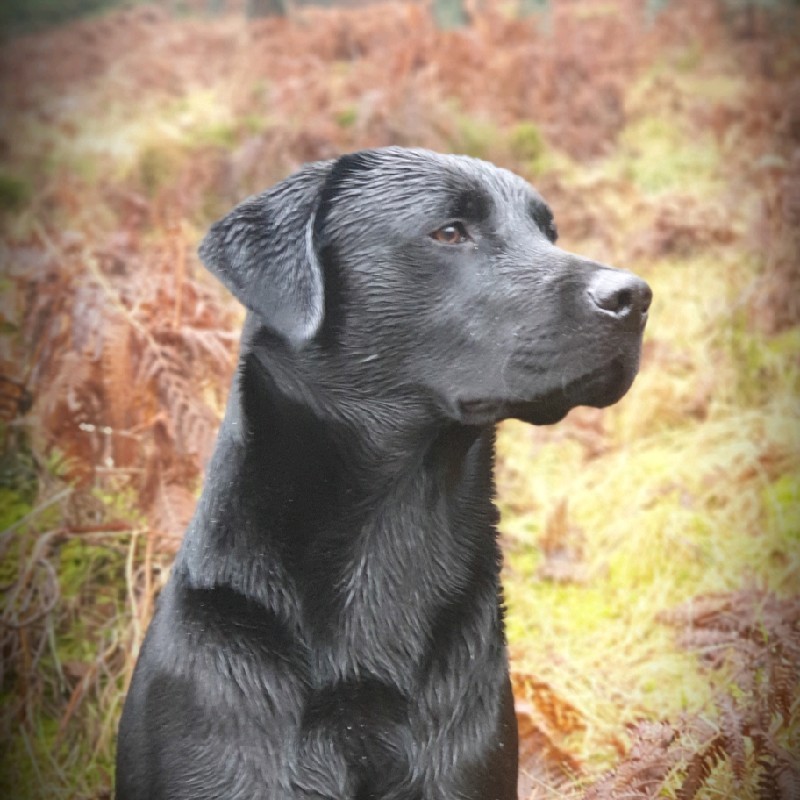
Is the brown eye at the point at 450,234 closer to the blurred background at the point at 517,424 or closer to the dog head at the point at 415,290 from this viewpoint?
the dog head at the point at 415,290

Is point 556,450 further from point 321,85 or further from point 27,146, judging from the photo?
point 27,146

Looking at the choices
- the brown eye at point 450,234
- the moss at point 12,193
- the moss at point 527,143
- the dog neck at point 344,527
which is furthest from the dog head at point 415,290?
the moss at point 527,143

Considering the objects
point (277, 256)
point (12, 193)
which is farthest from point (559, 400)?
point (12, 193)

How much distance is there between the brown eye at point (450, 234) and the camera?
2.25 metres

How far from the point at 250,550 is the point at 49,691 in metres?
1.58

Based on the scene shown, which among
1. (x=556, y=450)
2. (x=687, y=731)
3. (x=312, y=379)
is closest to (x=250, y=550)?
(x=312, y=379)

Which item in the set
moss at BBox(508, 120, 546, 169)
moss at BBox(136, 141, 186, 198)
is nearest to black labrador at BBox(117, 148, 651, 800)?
moss at BBox(136, 141, 186, 198)

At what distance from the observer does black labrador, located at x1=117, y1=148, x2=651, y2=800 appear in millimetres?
2102

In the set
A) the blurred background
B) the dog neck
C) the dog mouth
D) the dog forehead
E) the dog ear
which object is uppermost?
the dog forehead

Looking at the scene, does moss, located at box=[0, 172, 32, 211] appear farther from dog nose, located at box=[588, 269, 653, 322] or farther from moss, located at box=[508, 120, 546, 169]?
dog nose, located at box=[588, 269, 653, 322]

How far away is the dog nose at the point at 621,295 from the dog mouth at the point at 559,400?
4.2 inches

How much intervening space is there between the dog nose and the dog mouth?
106 millimetres

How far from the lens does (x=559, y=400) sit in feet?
6.96

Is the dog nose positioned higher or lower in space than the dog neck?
higher
